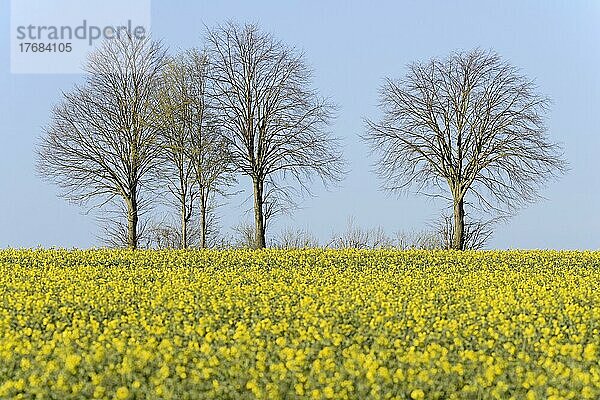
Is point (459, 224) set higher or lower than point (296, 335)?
higher

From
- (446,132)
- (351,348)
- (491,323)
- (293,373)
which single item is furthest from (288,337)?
(446,132)

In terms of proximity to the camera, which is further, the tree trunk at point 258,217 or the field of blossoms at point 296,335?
the tree trunk at point 258,217

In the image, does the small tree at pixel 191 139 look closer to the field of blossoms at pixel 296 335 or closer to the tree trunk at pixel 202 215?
the tree trunk at pixel 202 215

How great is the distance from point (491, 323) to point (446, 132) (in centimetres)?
1619

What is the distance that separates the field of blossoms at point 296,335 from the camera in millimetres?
5445

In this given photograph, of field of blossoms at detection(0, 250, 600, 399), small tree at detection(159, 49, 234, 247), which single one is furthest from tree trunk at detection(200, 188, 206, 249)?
field of blossoms at detection(0, 250, 600, 399)

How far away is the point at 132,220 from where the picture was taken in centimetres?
2289

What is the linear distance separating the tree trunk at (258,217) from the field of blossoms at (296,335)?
942 cm

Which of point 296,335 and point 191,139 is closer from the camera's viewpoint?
point 296,335

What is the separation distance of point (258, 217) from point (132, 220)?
3614mm

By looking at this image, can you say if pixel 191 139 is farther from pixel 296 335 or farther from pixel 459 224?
pixel 296 335

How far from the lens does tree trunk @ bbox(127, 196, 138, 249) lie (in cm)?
2289

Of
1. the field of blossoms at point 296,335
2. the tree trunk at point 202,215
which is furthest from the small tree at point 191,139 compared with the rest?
the field of blossoms at point 296,335

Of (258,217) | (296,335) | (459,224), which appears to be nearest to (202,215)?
(258,217)
